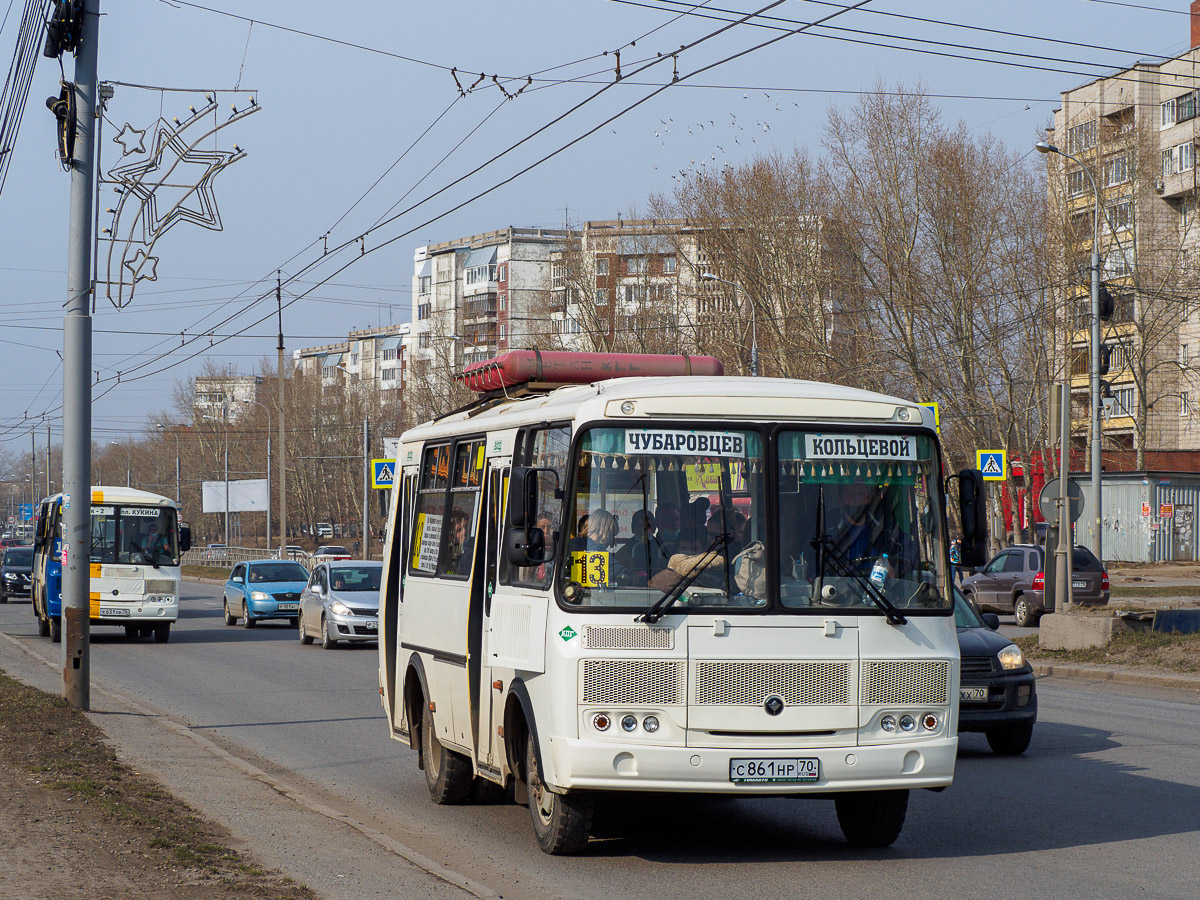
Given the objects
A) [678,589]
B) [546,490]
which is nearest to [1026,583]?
[546,490]

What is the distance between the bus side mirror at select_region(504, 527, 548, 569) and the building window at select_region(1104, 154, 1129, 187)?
5278 centimetres

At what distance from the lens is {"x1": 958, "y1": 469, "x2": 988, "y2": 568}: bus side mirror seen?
798 cm

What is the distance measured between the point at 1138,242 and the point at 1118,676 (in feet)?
143

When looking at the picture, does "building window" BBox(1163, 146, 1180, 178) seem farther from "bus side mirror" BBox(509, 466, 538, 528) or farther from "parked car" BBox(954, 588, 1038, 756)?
"bus side mirror" BBox(509, 466, 538, 528)

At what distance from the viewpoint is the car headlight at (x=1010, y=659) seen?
40.4 ft

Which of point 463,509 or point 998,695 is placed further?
point 998,695

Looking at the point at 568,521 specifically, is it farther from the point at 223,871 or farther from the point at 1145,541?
the point at 1145,541

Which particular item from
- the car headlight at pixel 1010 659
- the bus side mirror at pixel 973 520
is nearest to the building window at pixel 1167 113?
the car headlight at pixel 1010 659

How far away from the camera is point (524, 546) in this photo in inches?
295

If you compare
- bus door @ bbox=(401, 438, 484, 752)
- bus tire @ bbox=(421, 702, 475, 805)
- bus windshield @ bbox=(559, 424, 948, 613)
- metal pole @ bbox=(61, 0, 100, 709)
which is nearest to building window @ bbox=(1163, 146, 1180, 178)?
metal pole @ bbox=(61, 0, 100, 709)

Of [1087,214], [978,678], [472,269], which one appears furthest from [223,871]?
[472,269]

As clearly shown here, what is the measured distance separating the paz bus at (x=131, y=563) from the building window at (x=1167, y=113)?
53.9 m

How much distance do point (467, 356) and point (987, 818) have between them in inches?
2703

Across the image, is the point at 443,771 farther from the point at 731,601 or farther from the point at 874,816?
the point at 731,601
